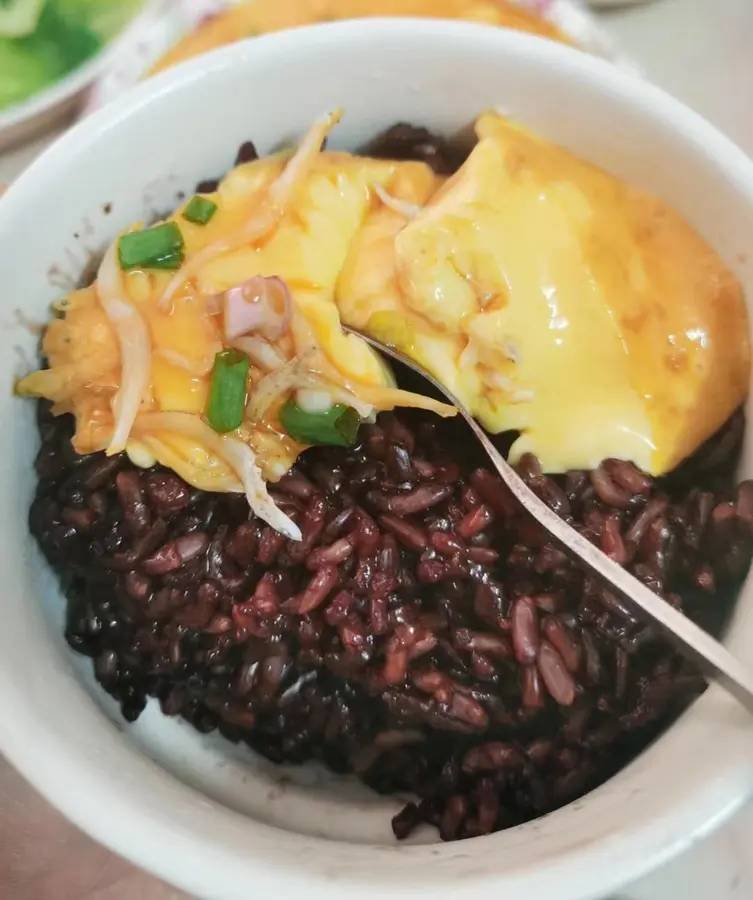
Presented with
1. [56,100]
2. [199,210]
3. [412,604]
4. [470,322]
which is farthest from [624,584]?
[56,100]

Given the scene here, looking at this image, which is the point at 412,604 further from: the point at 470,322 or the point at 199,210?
the point at 199,210

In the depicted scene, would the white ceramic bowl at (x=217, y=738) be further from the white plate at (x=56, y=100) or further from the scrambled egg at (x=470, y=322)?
the white plate at (x=56, y=100)

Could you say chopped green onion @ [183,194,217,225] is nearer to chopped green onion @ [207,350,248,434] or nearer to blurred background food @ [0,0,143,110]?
chopped green onion @ [207,350,248,434]

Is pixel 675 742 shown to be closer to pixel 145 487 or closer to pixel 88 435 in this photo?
pixel 145 487

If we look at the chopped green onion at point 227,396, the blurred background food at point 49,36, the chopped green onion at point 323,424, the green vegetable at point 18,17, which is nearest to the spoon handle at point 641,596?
the chopped green onion at point 323,424

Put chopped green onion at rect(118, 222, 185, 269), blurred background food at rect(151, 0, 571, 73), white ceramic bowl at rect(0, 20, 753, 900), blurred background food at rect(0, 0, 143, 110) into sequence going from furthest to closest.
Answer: blurred background food at rect(0, 0, 143, 110) < blurred background food at rect(151, 0, 571, 73) < chopped green onion at rect(118, 222, 185, 269) < white ceramic bowl at rect(0, 20, 753, 900)

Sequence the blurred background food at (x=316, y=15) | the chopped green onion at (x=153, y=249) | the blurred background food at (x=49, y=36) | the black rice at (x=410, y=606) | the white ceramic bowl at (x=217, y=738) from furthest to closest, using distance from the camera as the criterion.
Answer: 1. the blurred background food at (x=49, y=36)
2. the blurred background food at (x=316, y=15)
3. the chopped green onion at (x=153, y=249)
4. the black rice at (x=410, y=606)
5. the white ceramic bowl at (x=217, y=738)

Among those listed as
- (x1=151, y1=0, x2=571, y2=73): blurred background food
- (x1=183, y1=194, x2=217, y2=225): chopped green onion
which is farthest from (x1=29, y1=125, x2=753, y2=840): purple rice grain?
(x1=151, y1=0, x2=571, y2=73): blurred background food

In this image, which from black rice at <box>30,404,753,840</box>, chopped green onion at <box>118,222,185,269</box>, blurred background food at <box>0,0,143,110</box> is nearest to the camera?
black rice at <box>30,404,753,840</box>
